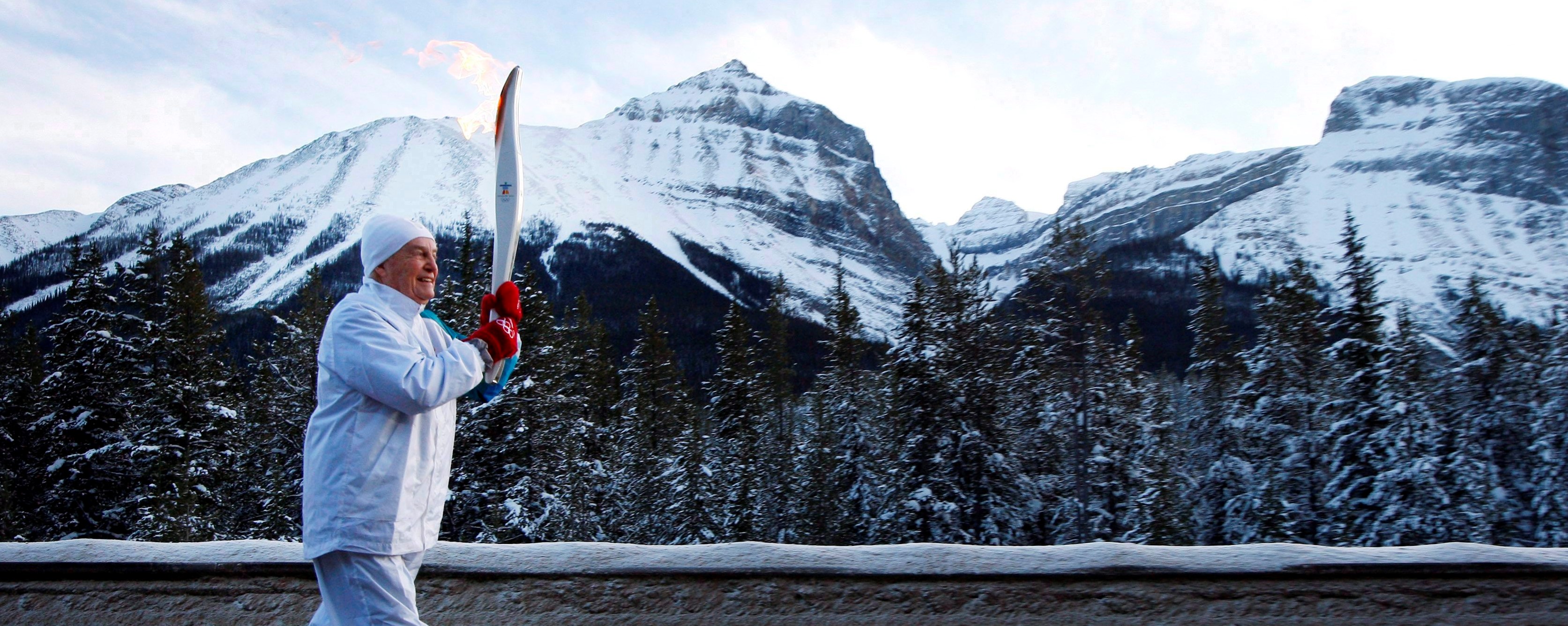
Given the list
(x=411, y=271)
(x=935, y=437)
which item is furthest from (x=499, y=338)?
(x=935, y=437)

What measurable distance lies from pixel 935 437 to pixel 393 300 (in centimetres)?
2048

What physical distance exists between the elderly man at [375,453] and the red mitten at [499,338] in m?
0.12

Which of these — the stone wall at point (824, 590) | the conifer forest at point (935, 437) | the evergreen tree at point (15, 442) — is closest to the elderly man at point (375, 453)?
the stone wall at point (824, 590)

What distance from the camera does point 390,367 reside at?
2537mm

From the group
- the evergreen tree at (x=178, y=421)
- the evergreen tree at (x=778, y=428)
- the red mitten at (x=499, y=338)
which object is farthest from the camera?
the evergreen tree at (x=778, y=428)

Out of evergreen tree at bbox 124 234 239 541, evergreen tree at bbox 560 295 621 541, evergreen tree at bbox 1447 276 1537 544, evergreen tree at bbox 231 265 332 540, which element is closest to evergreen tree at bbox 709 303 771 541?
evergreen tree at bbox 560 295 621 541

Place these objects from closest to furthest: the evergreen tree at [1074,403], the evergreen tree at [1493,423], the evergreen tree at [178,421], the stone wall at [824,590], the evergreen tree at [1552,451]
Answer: the stone wall at [824,590]
the evergreen tree at [178,421]
the evergreen tree at [1493,423]
the evergreen tree at [1552,451]
the evergreen tree at [1074,403]

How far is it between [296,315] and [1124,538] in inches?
1095

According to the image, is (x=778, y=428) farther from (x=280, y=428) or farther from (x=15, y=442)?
(x=15, y=442)

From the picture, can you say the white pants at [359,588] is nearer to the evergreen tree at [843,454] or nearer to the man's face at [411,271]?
the man's face at [411,271]

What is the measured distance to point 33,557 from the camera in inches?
161

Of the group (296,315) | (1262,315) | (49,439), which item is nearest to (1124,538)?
(1262,315)

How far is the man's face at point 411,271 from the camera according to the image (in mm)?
2820

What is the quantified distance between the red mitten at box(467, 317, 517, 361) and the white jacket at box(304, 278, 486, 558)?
16cm
